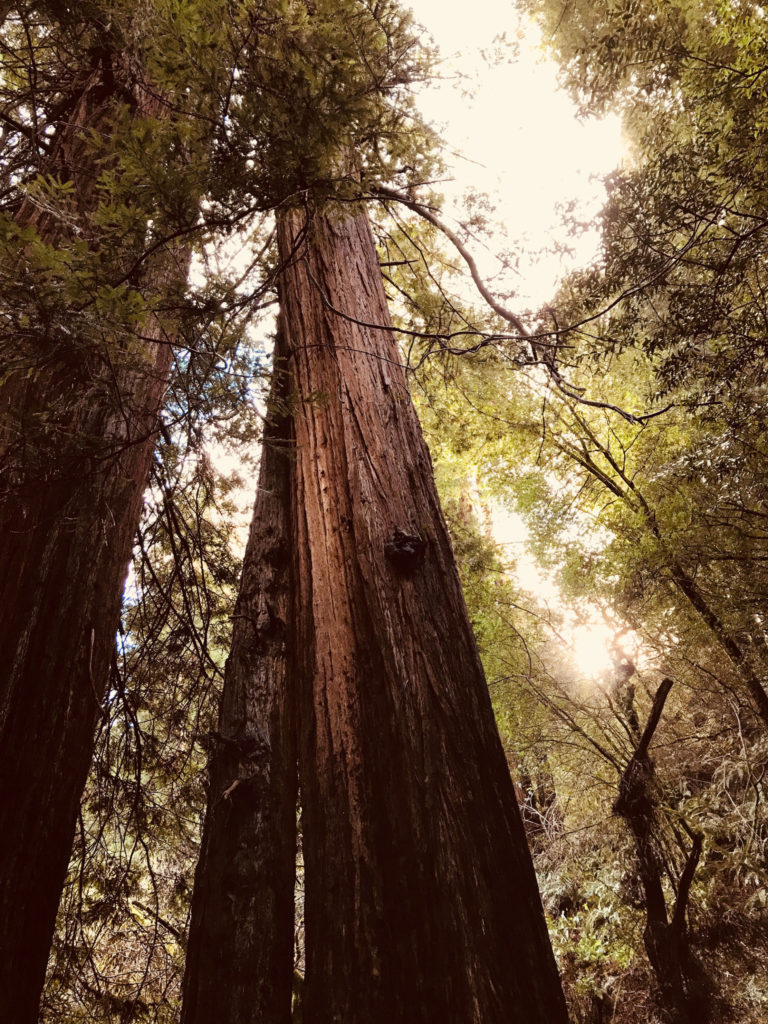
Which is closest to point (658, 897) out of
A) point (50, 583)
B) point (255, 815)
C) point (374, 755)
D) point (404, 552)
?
point (255, 815)

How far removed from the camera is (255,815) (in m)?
2.28

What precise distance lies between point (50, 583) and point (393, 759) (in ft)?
5.59

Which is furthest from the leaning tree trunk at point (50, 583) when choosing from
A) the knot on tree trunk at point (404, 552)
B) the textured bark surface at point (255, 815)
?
the knot on tree trunk at point (404, 552)

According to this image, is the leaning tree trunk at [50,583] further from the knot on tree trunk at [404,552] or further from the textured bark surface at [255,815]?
the knot on tree trunk at [404,552]

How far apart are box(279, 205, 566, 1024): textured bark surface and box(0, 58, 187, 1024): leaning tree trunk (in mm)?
779

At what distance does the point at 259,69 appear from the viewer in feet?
5.68

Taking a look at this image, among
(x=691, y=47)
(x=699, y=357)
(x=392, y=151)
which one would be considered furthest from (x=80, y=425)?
(x=691, y=47)

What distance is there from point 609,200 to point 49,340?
13.6ft

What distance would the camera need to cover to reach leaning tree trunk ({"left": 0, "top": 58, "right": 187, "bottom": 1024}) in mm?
1710

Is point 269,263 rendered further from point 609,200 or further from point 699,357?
point 699,357

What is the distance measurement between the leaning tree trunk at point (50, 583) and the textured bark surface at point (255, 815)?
1.86 feet

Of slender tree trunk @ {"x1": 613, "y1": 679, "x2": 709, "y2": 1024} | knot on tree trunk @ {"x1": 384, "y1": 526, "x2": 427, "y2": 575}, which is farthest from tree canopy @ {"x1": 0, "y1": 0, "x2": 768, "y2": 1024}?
knot on tree trunk @ {"x1": 384, "y1": 526, "x2": 427, "y2": 575}

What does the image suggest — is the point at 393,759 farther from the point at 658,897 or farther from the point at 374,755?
the point at 658,897

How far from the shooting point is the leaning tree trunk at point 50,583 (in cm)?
171
